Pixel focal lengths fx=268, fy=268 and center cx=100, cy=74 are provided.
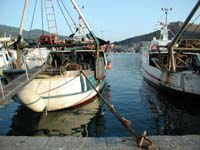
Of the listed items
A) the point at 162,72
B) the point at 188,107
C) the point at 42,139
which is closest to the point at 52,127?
the point at 42,139

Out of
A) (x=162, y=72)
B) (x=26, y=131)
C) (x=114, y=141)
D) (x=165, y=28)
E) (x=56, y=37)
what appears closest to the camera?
(x=114, y=141)

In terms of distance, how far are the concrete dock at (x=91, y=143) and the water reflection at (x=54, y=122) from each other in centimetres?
494

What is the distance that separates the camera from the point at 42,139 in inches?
240

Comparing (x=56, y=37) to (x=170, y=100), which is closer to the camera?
(x=56, y=37)

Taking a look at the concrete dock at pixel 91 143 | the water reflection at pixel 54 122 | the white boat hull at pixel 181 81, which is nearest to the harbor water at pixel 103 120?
the water reflection at pixel 54 122

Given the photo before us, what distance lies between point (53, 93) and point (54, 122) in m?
1.44

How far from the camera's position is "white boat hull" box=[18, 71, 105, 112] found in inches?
473

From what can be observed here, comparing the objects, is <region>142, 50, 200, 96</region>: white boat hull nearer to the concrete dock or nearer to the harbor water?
the harbor water

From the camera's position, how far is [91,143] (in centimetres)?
583

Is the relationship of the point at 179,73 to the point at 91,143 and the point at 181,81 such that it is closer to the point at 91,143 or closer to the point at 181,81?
the point at 181,81

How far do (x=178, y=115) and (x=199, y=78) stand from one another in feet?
8.50

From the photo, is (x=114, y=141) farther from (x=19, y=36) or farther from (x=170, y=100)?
(x=170, y=100)

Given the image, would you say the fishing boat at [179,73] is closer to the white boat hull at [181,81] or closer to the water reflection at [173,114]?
Result: the white boat hull at [181,81]

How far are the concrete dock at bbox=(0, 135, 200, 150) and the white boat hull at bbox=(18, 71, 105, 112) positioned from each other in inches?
233
